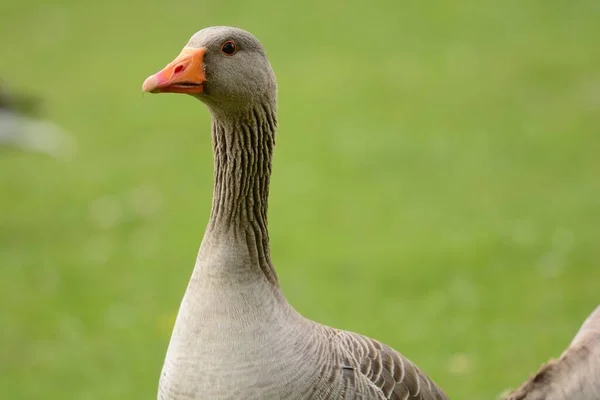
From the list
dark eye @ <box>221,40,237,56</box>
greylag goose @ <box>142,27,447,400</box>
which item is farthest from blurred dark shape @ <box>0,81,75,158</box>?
dark eye @ <box>221,40,237,56</box>

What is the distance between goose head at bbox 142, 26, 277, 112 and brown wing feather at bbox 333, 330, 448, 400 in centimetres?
113

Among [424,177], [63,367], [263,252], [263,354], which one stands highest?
[424,177]

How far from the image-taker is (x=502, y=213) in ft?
31.8

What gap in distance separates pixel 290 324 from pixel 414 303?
4380mm

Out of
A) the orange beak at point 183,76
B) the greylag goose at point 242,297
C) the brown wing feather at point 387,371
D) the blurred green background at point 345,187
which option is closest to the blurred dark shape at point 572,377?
the brown wing feather at point 387,371

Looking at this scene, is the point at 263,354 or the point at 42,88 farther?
the point at 42,88

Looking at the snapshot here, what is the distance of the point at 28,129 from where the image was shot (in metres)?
12.4

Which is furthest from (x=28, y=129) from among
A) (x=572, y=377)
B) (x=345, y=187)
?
(x=572, y=377)

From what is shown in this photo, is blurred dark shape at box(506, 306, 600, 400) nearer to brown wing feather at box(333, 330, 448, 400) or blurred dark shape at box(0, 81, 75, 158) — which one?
brown wing feather at box(333, 330, 448, 400)

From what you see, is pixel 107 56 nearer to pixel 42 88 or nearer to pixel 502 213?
pixel 42 88

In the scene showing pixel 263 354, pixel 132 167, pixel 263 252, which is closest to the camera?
pixel 263 354

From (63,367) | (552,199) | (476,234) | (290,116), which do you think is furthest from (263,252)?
(290,116)

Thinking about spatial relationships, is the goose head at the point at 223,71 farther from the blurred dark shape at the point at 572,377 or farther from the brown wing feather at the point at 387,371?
the blurred dark shape at the point at 572,377

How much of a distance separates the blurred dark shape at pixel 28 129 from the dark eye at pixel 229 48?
832 cm
